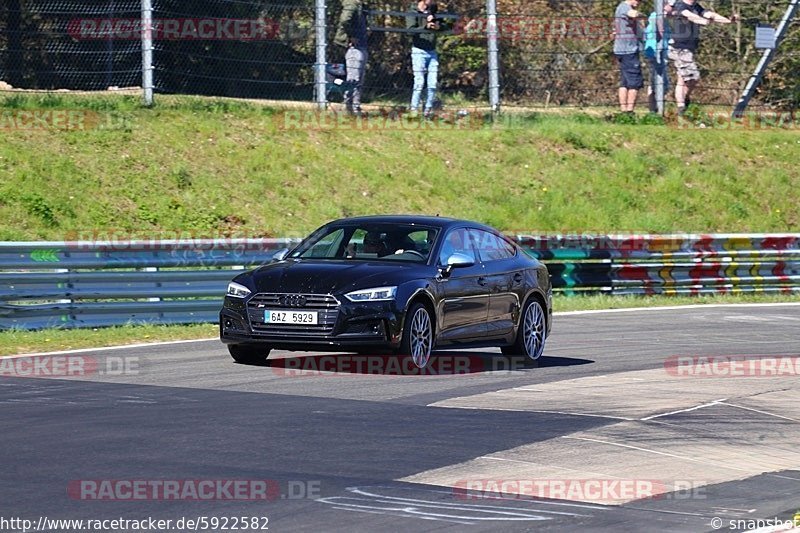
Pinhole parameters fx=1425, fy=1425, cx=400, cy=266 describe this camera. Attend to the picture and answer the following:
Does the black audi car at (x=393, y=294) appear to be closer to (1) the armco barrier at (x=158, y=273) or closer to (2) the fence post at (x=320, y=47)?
(1) the armco barrier at (x=158, y=273)

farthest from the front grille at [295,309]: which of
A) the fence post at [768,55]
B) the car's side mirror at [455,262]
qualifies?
the fence post at [768,55]

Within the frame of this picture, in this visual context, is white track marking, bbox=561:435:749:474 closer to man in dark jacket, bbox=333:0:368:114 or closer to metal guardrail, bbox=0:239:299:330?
metal guardrail, bbox=0:239:299:330

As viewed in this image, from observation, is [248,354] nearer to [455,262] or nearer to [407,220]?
[407,220]

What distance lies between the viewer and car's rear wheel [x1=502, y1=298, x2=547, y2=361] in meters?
14.9

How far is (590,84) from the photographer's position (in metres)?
30.4

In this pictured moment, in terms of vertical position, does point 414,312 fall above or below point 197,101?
below

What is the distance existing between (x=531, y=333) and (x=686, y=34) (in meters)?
16.0

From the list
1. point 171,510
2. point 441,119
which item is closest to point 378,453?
point 171,510

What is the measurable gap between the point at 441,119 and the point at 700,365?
46.5 feet

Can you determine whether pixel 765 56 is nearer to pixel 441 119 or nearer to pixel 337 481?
pixel 441 119

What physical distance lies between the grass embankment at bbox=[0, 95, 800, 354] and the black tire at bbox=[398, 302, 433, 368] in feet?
14.0

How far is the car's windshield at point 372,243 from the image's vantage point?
13.9 metres

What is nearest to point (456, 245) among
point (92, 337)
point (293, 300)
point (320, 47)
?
point (293, 300)

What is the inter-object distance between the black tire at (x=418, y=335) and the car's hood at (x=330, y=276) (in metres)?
0.34
